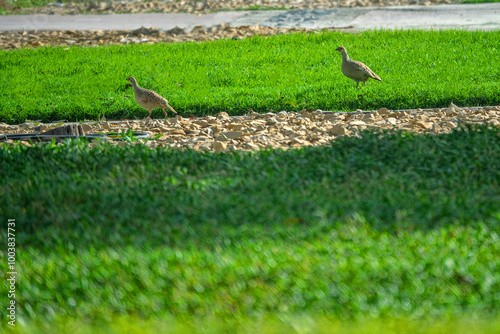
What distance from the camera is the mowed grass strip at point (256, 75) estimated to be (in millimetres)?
8023

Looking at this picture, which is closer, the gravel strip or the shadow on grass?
the shadow on grass

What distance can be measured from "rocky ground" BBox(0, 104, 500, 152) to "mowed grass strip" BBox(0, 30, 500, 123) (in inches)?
17.6

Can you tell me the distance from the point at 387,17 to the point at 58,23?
7.64 metres

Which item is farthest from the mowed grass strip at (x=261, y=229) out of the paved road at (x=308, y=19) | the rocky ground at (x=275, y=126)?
the paved road at (x=308, y=19)

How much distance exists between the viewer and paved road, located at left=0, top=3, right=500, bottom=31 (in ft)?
42.4

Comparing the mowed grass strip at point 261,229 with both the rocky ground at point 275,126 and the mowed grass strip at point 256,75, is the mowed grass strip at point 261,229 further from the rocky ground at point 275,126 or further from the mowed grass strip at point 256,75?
the mowed grass strip at point 256,75

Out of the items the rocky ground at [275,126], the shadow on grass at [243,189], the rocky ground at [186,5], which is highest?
the rocky ground at [186,5]

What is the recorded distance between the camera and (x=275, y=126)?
6.86 metres

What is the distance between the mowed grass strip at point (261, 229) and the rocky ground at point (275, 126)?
592mm

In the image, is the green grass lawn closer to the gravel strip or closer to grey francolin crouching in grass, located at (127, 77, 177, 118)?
grey francolin crouching in grass, located at (127, 77, 177, 118)

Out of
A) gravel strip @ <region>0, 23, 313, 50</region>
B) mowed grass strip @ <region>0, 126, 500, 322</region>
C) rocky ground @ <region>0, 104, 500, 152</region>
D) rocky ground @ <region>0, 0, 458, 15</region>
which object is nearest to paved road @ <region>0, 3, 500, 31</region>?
gravel strip @ <region>0, 23, 313, 50</region>

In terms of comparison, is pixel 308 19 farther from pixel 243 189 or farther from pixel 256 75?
pixel 243 189

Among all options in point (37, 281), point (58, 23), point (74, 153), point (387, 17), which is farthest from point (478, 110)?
point (58, 23)

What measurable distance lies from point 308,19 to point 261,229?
10765mm
